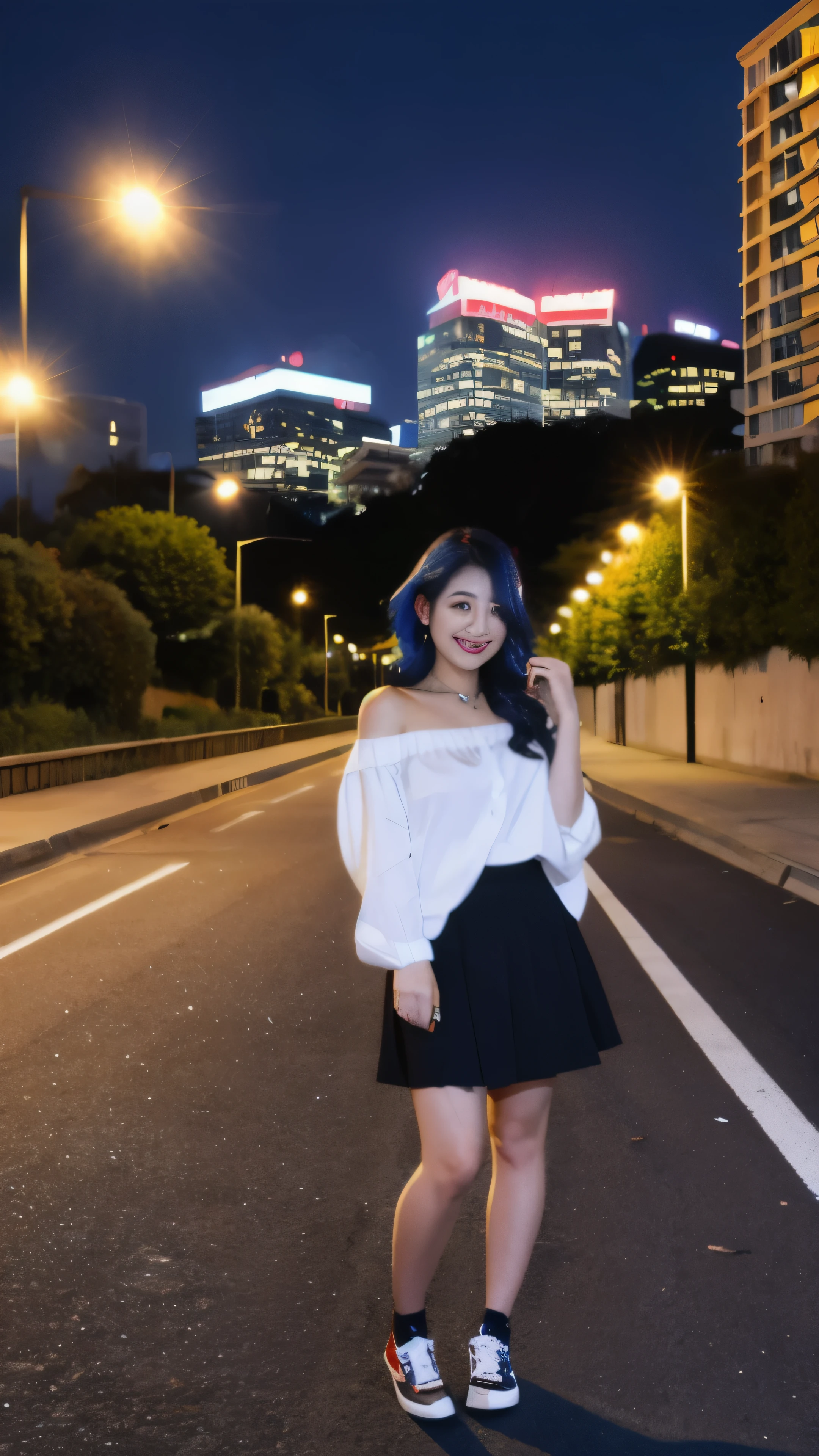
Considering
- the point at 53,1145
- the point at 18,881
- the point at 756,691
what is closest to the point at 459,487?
the point at 756,691

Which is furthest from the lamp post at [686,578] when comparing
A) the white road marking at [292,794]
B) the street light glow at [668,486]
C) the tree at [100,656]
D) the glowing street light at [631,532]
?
the tree at [100,656]

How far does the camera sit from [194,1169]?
4488 mm

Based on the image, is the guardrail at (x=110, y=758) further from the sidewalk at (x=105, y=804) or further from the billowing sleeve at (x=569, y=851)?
the billowing sleeve at (x=569, y=851)

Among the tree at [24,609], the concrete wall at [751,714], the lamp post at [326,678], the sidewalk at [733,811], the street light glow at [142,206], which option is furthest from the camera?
the lamp post at [326,678]

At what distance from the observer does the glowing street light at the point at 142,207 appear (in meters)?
18.0

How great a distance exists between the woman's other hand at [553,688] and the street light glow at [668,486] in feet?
85.5

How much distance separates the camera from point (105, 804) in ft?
59.9

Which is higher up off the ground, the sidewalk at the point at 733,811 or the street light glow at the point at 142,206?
the street light glow at the point at 142,206

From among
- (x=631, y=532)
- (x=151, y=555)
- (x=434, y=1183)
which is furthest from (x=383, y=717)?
(x=151, y=555)

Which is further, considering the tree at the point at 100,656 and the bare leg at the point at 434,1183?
the tree at the point at 100,656

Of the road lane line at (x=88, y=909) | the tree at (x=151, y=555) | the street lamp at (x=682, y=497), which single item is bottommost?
the road lane line at (x=88, y=909)

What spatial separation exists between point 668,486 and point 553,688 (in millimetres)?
26672

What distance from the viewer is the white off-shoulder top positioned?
2846 millimetres

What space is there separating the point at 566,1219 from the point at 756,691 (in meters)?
24.1
